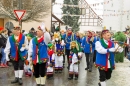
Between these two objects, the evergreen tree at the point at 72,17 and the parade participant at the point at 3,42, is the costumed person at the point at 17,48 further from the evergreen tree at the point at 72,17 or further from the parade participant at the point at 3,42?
the evergreen tree at the point at 72,17

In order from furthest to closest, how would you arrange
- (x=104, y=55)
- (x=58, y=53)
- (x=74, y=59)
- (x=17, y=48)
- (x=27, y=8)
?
(x=27, y=8) → (x=58, y=53) → (x=74, y=59) → (x=17, y=48) → (x=104, y=55)

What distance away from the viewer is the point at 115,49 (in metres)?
7.32

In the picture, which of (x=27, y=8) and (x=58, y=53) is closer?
(x=58, y=53)

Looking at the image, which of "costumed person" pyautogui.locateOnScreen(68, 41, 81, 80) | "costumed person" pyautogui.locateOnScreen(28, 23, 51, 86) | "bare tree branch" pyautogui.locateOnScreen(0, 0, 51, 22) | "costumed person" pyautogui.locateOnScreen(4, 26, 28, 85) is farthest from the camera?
"bare tree branch" pyautogui.locateOnScreen(0, 0, 51, 22)

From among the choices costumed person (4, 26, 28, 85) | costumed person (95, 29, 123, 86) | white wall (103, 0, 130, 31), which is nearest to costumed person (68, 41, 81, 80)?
costumed person (4, 26, 28, 85)

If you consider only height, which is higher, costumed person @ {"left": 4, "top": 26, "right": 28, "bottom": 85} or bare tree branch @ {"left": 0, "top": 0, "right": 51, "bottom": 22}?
bare tree branch @ {"left": 0, "top": 0, "right": 51, "bottom": 22}

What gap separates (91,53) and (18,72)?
465cm

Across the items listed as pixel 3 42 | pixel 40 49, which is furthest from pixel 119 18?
pixel 40 49

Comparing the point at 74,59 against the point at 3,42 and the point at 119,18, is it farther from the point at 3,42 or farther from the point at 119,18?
the point at 119,18

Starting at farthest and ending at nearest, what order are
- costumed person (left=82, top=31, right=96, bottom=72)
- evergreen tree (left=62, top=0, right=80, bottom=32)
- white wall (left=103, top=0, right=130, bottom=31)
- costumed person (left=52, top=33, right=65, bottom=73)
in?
evergreen tree (left=62, top=0, right=80, bottom=32)
white wall (left=103, top=0, right=130, bottom=31)
costumed person (left=82, top=31, right=96, bottom=72)
costumed person (left=52, top=33, right=65, bottom=73)

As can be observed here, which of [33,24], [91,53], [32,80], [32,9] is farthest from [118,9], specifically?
[32,80]

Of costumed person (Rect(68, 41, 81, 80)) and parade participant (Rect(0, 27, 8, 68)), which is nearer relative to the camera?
costumed person (Rect(68, 41, 81, 80))

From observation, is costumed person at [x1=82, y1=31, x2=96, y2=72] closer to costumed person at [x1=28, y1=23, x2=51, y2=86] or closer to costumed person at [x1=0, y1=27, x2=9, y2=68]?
costumed person at [x1=0, y1=27, x2=9, y2=68]

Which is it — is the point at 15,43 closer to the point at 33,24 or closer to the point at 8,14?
the point at 8,14
